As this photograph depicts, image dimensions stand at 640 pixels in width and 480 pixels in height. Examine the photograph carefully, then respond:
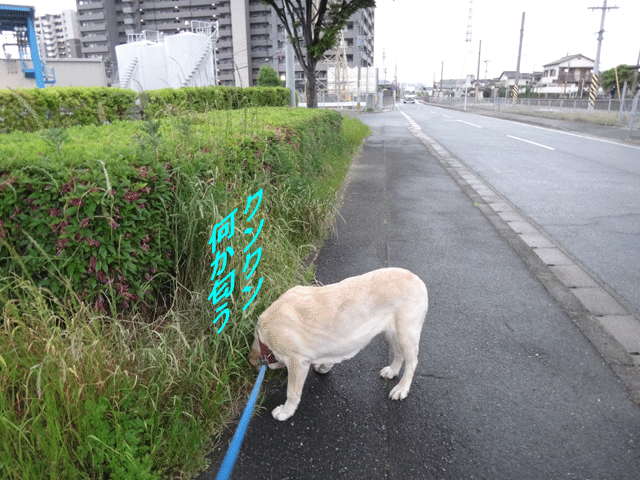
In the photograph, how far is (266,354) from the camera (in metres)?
2.59

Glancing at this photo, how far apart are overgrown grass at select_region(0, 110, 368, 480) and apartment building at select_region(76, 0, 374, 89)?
75962mm

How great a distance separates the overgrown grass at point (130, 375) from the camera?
1965 millimetres

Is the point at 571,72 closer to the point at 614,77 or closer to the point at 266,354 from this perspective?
the point at 614,77

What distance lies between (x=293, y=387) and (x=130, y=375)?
34.5 inches

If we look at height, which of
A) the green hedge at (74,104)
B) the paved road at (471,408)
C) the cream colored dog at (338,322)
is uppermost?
the green hedge at (74,104)

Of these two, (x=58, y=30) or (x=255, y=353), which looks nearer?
(x=255, y=353)

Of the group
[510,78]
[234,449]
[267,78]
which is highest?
[510,78]

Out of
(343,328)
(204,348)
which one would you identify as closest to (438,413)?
(343,328)

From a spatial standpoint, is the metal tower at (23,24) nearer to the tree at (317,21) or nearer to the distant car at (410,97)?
the tree at (317,21)

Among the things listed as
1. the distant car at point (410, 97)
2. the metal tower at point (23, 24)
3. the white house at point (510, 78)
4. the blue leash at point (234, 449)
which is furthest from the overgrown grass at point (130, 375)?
the white house at point (510, 78)

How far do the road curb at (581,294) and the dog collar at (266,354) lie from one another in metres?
2.15

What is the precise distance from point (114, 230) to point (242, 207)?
3.83ft

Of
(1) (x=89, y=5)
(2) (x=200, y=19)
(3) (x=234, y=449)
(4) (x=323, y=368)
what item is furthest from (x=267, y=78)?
(1) (x=89, y=5)

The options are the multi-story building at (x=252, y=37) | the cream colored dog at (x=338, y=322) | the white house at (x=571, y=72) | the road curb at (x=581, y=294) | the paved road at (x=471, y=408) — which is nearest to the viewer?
the paved road at (x=471, y=408)
